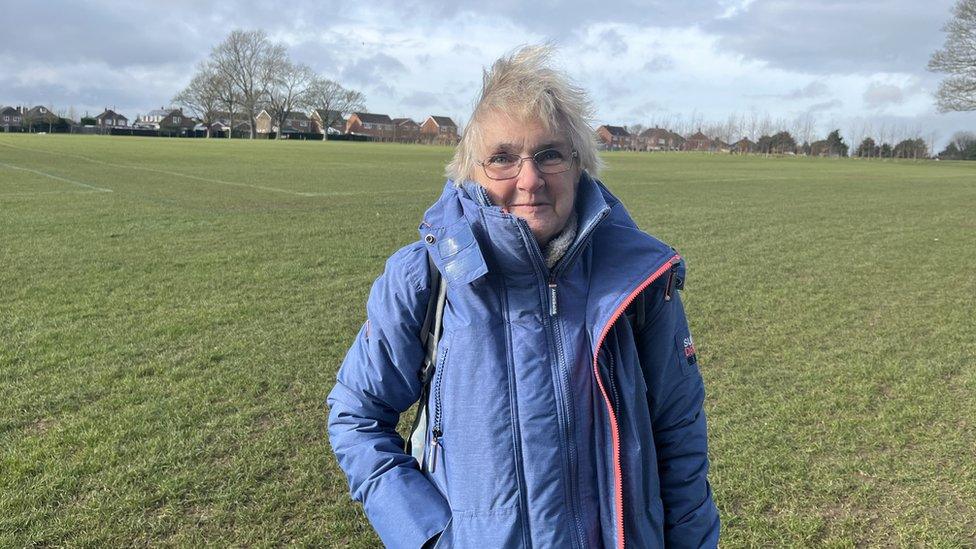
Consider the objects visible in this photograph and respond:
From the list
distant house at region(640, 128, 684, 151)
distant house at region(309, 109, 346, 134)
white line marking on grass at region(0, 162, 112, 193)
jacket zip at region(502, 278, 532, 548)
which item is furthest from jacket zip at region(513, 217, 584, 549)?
distant house at region(640, 128, 684, 151)

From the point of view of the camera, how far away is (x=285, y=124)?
105 metres

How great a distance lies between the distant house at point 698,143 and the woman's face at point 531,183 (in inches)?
4816

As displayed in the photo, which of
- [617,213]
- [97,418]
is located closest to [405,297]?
[617,213]

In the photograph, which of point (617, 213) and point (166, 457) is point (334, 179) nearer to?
point (166, 457)

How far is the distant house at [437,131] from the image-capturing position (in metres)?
96.3

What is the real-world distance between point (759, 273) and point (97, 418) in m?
8.39

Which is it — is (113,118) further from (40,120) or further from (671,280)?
(671,280)

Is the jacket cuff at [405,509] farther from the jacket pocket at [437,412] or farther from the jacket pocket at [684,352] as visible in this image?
the jacket pocket at [684,352]

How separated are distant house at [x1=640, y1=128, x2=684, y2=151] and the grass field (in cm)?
11214

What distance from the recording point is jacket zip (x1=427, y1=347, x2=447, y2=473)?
1732mm

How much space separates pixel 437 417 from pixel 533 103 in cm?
88

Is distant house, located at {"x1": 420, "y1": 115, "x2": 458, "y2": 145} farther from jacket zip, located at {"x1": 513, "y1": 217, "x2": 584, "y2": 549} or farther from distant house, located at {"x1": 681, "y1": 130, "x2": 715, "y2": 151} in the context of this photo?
jacket zip, located at {"x1": 513, "y1": 217, "x2": 584, "y2": 549}

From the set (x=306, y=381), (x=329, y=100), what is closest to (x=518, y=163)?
(x=306, y=381)

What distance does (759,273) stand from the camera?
9625 millimetres
